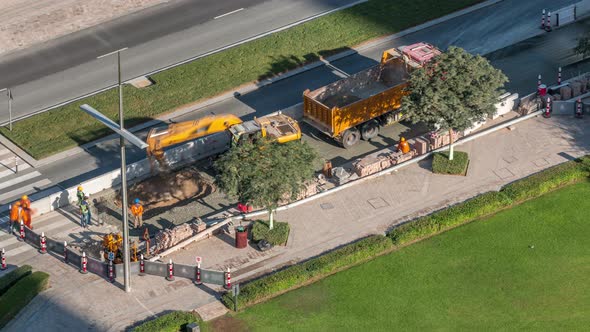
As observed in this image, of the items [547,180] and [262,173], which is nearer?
[262,173]

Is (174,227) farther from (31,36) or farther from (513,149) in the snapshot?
(31,36)

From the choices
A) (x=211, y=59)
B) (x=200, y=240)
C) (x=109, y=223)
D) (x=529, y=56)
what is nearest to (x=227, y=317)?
(x=200, y=240)

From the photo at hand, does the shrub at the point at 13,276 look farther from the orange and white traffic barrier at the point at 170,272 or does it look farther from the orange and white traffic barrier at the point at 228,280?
the orange and white traffic barrier at the point at 228,280

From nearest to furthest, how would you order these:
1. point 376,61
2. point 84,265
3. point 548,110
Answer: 1. point 84,265
2. point 548,110
3. point 376,61

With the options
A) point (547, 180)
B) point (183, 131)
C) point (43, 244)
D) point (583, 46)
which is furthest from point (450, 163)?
point (43, 244)

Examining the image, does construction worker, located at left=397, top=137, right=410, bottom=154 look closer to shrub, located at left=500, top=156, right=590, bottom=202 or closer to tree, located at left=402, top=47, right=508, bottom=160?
tree, located at left=402, top=47, right=508, bottom=160

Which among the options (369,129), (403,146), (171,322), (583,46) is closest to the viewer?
(171,322)

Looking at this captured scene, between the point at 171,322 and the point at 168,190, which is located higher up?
the point at 168,190

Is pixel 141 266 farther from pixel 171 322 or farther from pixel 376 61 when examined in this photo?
pixel 376 61
